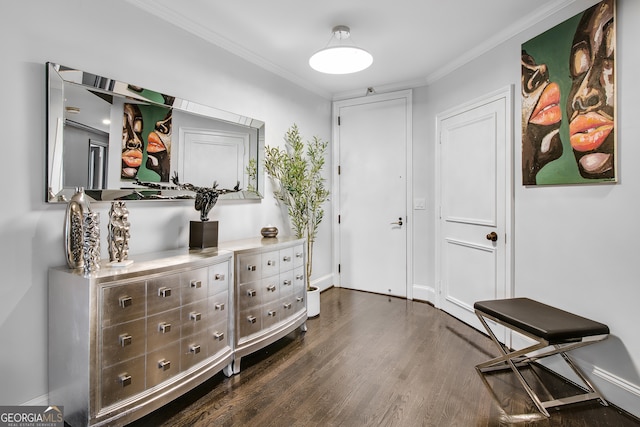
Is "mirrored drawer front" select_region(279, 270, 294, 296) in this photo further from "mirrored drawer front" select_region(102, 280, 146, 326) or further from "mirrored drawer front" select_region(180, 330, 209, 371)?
"mirrored drawer front" select_region(102, 280, 146, 326)

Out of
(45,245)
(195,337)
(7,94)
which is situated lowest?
(195,337)

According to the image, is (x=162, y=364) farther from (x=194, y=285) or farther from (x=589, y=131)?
(x=589, y=131)

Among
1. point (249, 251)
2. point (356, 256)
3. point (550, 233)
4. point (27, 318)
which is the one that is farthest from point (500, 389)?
point (27, 318)

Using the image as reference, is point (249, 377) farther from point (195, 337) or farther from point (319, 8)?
point (319, 8)

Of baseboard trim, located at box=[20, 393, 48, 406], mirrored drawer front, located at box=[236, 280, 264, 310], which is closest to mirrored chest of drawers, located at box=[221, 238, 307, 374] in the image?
mirrored drawer front, located at box=[236, 280, 264, 310]

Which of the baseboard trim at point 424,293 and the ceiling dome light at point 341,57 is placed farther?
the baseboard trim at point 424,293

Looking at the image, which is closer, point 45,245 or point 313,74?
point 45,245

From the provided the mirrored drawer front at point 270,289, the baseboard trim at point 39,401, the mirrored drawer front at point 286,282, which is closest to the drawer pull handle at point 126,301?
the baseboard trim at point 39,401

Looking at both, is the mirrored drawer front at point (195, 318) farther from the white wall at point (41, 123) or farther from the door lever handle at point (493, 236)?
the door lever handle at point (493, 236)

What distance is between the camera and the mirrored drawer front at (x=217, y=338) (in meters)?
2.17

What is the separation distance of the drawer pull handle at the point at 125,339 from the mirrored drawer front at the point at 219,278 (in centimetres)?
54

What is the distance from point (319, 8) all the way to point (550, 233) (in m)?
2.33

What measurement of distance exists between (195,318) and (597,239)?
100 inches

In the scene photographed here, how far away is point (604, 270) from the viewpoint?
2039mm
